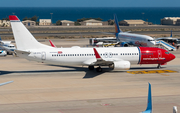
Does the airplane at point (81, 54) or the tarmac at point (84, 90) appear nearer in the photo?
the tarmac at point (84, 90)

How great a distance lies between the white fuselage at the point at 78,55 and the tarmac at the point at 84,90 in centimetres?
192

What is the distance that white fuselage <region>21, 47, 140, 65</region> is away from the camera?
1598 inches

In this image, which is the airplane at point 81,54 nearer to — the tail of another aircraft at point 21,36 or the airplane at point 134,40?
the tail of another aircraft at point 21,36

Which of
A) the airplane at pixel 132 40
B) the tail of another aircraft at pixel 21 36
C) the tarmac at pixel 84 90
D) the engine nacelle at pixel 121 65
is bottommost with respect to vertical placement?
the tarmac at pixel 84 90

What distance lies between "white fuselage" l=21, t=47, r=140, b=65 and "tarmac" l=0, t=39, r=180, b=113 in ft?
6.30

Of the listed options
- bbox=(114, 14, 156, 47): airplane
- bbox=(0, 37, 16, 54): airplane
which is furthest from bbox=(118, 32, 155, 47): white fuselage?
bbox=(0, 37, 16, 54): airplane

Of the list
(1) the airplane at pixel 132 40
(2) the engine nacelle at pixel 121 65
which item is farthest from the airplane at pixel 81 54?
(1) the airplane at pixel 132 40

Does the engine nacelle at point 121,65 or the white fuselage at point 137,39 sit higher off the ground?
the white fuselage at point 137,39

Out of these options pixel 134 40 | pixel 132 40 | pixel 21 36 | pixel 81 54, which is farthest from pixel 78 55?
pixel 132 40

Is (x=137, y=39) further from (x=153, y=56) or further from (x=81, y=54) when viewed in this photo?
(x=81, y=54)

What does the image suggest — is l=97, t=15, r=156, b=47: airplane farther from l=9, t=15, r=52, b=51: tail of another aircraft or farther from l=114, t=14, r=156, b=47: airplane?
l=9, t=15, r=52, b=51: tail of another aircraft

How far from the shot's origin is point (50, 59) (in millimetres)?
40875

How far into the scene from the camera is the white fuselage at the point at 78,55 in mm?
40594

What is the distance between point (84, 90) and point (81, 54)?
36.8 feet
